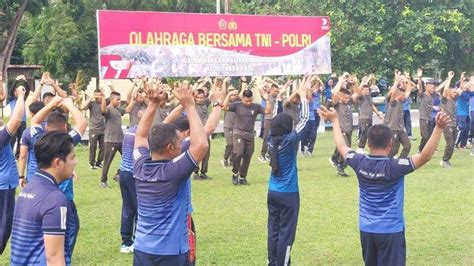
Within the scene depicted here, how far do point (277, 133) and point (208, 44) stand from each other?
12572mm

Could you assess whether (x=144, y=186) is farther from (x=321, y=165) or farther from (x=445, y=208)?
(x=321, y=165)

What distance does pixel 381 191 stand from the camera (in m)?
5.96

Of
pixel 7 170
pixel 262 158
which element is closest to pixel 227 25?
pixel 262 158

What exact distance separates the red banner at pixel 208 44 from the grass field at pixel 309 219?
3897mm

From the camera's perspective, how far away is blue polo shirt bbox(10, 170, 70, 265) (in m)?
3.95

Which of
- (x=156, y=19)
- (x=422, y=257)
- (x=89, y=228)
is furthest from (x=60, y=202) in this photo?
(x=156, y=19)

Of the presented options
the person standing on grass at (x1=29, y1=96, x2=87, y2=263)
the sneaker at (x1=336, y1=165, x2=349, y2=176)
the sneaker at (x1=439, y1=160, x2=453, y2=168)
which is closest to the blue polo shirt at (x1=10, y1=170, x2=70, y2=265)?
the person standing on grass at (x1=29, y1=96, x2=87, y2=263)

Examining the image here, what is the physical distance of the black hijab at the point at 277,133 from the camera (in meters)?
7.46

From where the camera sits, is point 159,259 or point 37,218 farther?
point 159,259

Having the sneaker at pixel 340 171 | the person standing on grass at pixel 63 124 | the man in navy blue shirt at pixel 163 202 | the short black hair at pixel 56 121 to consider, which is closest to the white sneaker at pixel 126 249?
the person standing on grass at pixel 63 124

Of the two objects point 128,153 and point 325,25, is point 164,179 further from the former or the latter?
point 325,25

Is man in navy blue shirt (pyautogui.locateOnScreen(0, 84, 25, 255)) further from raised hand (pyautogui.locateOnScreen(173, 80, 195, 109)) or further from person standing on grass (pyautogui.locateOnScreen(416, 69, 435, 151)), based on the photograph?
person standing on grass (pyautogui.locateOnScreen(416, 69, 435, 151))

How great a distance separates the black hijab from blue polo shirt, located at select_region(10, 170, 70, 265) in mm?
3639

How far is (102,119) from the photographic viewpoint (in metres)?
15.9
